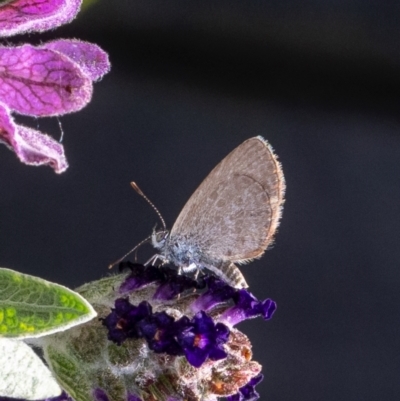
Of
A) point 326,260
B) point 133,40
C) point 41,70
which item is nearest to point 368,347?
point 326,260

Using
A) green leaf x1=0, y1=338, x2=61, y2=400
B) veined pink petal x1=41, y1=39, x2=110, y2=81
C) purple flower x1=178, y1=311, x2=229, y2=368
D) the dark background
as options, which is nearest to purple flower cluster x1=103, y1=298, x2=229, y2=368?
purple flower x1=178, y1=311, x2=229, y2=368

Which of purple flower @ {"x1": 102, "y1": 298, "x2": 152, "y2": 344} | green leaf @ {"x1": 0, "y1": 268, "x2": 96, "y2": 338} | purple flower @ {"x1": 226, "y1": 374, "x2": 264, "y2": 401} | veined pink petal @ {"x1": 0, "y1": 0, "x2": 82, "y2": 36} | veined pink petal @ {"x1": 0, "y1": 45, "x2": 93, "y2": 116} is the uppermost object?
veined pink petal @ {"x1": 0, "y1": 0, "x2": 82, "y2": 36}

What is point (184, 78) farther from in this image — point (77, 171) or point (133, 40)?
point (77, 171)

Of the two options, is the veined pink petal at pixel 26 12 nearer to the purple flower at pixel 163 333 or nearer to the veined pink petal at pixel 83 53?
the veined pink petal at pixel 83 53

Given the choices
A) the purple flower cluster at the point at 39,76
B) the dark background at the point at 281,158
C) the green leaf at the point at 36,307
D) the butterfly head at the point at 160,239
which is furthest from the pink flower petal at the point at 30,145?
→ the dark background at the point at 281,158

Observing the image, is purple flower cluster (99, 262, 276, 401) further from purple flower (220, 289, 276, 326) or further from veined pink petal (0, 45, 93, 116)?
veined pink petal (0, 45, 93, 116)

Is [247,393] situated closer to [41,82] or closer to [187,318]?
[187,318]
